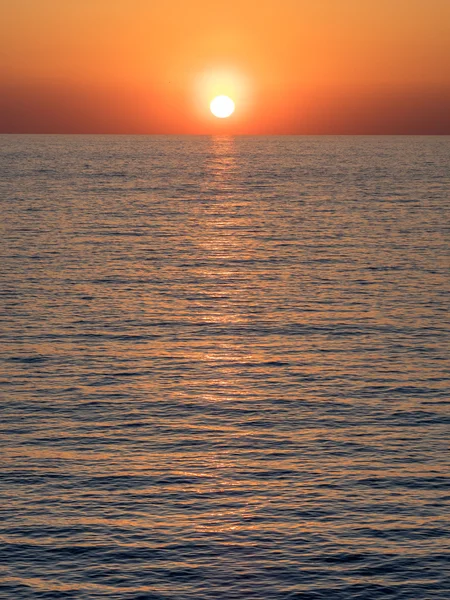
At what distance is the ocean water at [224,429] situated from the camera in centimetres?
3488

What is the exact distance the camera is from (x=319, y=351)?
63.2 metres

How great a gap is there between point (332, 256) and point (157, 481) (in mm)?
66740

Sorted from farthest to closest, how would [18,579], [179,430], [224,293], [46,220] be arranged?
[46,220]
[224,293]
[179,430]
[18,579]

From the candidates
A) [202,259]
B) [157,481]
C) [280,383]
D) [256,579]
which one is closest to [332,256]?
[202,259]

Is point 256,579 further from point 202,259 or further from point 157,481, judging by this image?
point 202,259

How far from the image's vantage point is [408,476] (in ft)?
140

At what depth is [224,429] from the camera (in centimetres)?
4878

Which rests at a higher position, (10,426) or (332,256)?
(332,256)

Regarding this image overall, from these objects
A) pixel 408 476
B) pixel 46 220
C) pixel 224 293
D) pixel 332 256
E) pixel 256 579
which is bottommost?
pixel 256 579

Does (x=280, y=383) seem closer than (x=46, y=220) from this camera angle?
Yes

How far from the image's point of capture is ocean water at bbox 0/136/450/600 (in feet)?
114

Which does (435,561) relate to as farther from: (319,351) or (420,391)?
(319,351)

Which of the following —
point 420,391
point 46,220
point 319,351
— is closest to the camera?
point 420,391

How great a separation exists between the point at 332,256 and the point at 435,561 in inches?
2842
